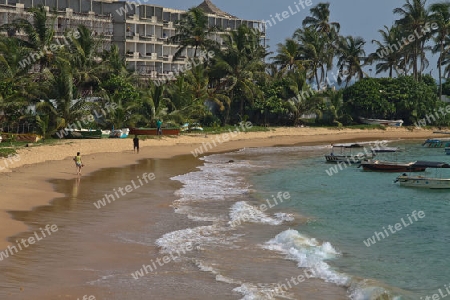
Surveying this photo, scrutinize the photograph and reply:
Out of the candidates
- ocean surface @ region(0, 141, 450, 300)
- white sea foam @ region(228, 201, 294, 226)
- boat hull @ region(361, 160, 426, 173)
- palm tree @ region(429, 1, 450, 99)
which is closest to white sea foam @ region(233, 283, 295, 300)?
ocean surface @ region(0, 141, 450, 300)

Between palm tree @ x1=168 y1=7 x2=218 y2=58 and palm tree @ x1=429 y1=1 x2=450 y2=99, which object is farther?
palm tree @ x1=429 y1=1 x2=450 y2=99

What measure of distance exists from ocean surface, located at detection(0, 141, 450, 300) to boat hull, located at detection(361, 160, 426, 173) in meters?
4.37

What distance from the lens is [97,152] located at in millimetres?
45562

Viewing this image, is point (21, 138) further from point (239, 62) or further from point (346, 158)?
point (239, 62)

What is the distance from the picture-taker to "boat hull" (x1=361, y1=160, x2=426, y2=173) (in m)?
40.2

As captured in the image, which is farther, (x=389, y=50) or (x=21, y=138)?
(x=389, y=50)

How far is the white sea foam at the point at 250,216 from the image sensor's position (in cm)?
2416

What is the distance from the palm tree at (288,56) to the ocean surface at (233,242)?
44.2 meters

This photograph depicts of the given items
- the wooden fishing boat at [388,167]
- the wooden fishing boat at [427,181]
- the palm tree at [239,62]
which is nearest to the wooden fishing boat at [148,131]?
the palm tree at [239,62]

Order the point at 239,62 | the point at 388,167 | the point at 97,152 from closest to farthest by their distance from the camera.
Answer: the point at 388,167 → the point at 97,152 → the point at 239,62

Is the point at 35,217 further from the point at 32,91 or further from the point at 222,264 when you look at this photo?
the point at 32,91

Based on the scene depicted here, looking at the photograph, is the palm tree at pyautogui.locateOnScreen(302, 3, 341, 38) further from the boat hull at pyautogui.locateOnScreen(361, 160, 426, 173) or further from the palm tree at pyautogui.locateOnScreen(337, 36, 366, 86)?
the boat hull at pyautogui.locateOnScreen(361, 160, 426, 173)

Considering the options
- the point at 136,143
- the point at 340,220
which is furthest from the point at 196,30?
the point at 340,220

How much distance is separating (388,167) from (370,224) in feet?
54.9
